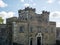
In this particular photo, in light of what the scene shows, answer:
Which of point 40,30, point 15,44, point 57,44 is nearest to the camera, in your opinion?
point 15,44

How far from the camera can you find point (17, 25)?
3247cm

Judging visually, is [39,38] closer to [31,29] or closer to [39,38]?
[39,38]

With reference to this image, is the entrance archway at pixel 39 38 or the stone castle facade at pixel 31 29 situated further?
the entrance archway at pixel 39 38

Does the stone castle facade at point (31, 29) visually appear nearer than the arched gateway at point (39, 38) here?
Yes

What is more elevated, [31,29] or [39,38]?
[31,29]

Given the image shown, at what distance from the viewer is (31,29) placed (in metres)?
33.8

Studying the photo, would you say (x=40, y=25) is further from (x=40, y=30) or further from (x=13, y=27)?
(x=13, y=27)

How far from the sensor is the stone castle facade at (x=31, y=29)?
3253 cm

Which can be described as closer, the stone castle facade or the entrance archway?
the stone castle facade

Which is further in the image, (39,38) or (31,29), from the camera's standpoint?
(39,38)

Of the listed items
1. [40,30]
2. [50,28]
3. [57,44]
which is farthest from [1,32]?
[57,44]

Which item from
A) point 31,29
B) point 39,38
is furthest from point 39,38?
point 31,29

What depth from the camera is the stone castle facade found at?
107ft

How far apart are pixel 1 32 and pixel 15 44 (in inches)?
154
